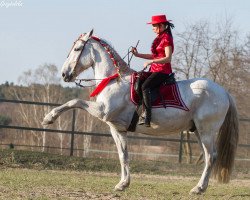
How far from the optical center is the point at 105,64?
9109 mm

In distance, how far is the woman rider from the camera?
8672 millimetres

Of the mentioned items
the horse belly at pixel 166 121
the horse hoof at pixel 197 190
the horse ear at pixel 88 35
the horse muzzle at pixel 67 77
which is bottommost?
the horse hoof at pixel 197 190

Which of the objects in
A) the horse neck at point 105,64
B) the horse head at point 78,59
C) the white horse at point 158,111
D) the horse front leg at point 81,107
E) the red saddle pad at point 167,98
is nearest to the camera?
the horse front leg at point 81,107

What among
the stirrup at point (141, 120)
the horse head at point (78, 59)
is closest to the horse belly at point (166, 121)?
the stirrup at point (141, 120)

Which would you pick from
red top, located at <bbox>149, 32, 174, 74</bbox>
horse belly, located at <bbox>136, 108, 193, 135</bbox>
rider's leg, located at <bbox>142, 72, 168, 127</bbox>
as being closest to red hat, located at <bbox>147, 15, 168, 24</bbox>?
red top, located at <bbox>149, 32, 174, 74</bbox>

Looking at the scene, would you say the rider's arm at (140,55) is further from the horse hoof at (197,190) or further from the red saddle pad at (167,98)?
the horse hoof at (197,190)

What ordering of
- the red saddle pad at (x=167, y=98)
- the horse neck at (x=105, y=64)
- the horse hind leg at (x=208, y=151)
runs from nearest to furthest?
the red saddle pad at (x=167, y=98), the horse hind leg at (x=208, y=151), the horse neck at (x=105, y=64)

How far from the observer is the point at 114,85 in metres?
8.80

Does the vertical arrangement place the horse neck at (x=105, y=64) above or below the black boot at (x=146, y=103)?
above

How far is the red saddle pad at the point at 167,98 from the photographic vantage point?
28.9ft

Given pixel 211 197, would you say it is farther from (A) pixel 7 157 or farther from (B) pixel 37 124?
(B) pixel 37 124

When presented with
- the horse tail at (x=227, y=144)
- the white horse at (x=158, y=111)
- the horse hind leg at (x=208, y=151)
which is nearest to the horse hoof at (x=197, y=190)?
the white horse at (x=158, y=111)

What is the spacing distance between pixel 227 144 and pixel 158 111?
138 centimetres

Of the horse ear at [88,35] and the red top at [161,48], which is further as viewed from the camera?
the horse ear at [88,35]
